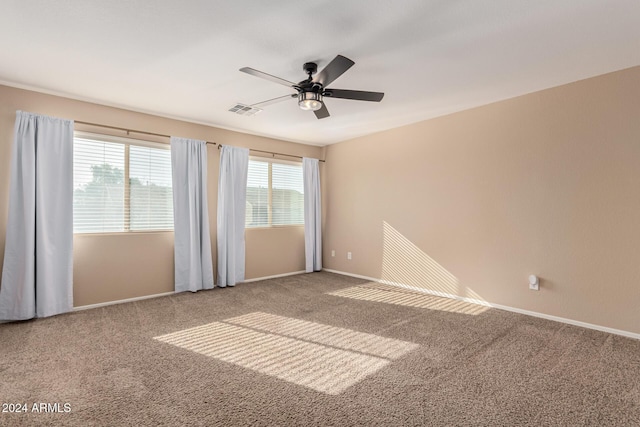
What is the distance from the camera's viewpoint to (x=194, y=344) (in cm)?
294

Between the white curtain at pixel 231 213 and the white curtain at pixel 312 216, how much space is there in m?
1.31

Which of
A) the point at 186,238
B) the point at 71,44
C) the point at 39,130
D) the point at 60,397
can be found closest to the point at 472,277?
the point at 186,238

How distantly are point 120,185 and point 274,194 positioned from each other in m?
2.48

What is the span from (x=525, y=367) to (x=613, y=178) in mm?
2185

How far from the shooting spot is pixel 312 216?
6270mm

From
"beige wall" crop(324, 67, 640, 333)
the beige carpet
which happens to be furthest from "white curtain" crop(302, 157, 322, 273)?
the beige carpet

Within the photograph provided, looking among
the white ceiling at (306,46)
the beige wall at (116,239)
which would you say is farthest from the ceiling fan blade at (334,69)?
the beige wall at (116,239)

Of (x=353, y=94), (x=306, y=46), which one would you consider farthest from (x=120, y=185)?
(x=353, y=94)

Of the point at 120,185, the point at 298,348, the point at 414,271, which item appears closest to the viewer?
the point at 298,348

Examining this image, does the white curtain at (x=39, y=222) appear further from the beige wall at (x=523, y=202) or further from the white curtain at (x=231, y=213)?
the beige wall at (x=523, y=202)

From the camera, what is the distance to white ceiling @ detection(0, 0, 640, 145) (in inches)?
87.0

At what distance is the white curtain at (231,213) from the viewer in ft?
16.6

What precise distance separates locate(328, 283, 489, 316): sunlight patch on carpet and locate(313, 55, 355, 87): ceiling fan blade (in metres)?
2.94

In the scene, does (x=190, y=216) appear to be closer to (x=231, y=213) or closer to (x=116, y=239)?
(x=231, y=213)
